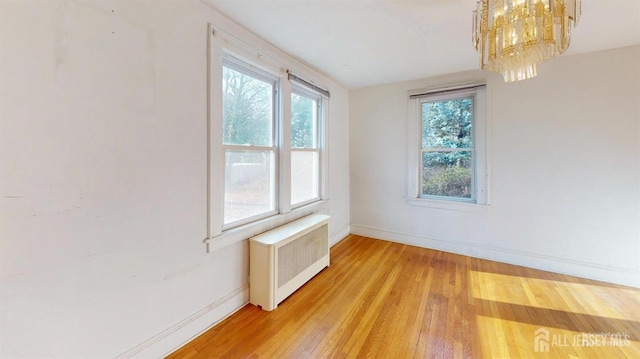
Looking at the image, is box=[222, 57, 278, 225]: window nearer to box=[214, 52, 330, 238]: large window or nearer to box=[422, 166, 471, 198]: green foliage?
box=[214, 52, 330, 238]: large window

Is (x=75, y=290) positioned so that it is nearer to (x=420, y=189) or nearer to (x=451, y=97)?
(x=420, y=189)

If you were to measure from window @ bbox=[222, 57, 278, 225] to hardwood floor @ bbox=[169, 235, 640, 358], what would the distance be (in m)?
0.90

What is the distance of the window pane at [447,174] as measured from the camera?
3.26m

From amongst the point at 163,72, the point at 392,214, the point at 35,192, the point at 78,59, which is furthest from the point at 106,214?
the point at 392,214

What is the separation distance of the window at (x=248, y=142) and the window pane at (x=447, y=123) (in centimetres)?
226

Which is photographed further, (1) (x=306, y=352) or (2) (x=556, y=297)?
(2) (x=556, y=297)

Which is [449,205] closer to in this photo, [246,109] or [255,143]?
[255,143]

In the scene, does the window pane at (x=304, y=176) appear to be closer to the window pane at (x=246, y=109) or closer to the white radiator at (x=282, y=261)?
the white radiator at (x=282, y=261)

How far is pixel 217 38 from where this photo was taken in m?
1.83

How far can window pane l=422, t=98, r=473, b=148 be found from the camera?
3211mm


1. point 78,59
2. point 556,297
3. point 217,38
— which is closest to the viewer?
point 78,59

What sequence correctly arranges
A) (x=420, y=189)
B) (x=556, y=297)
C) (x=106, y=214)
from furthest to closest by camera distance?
(x=420, y=189), (x=556, y=297), (x=106, y=214)

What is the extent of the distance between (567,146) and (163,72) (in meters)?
3.96

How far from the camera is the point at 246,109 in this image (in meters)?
2.20
